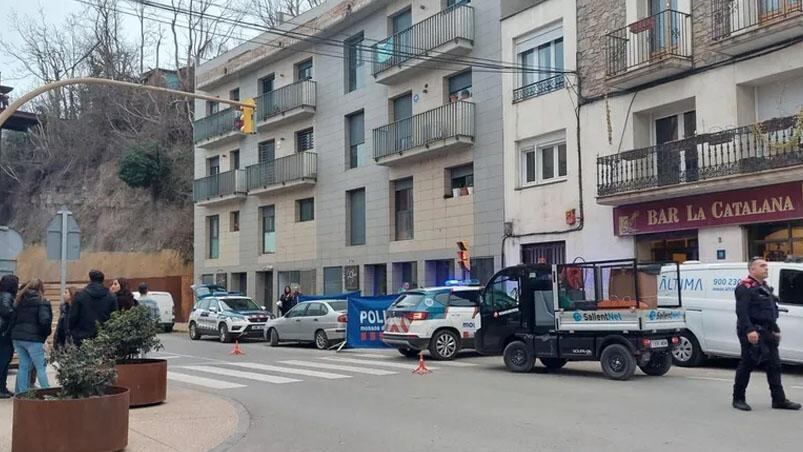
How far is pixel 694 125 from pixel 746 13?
297cm

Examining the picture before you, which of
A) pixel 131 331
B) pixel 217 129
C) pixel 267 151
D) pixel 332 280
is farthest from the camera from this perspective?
pixel 217 129

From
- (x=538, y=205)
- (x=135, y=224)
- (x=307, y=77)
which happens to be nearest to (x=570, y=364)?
(x=538, y=205)

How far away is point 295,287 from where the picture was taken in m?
33.5

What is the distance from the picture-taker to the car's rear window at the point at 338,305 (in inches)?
886

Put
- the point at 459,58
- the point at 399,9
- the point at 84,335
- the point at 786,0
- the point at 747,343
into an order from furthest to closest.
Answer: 1. the point at 399,9
2. the point at 459,58
3. the point at 786,0
4. the point at 84,335
5. the point at 747,343

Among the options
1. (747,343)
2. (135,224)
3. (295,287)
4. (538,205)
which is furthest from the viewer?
(135,224)

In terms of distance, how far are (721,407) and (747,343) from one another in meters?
1.02

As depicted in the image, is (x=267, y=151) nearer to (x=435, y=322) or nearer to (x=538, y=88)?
(x=538, y=88)

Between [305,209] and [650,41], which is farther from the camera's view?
[305,209]

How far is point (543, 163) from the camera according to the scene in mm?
23797

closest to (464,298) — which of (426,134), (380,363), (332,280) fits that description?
(380,363)

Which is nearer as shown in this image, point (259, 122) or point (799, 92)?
point (799, 92)

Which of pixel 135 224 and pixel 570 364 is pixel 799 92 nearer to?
pixel 570 364

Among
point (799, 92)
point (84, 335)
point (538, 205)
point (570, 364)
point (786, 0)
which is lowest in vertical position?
point (570, 364)
